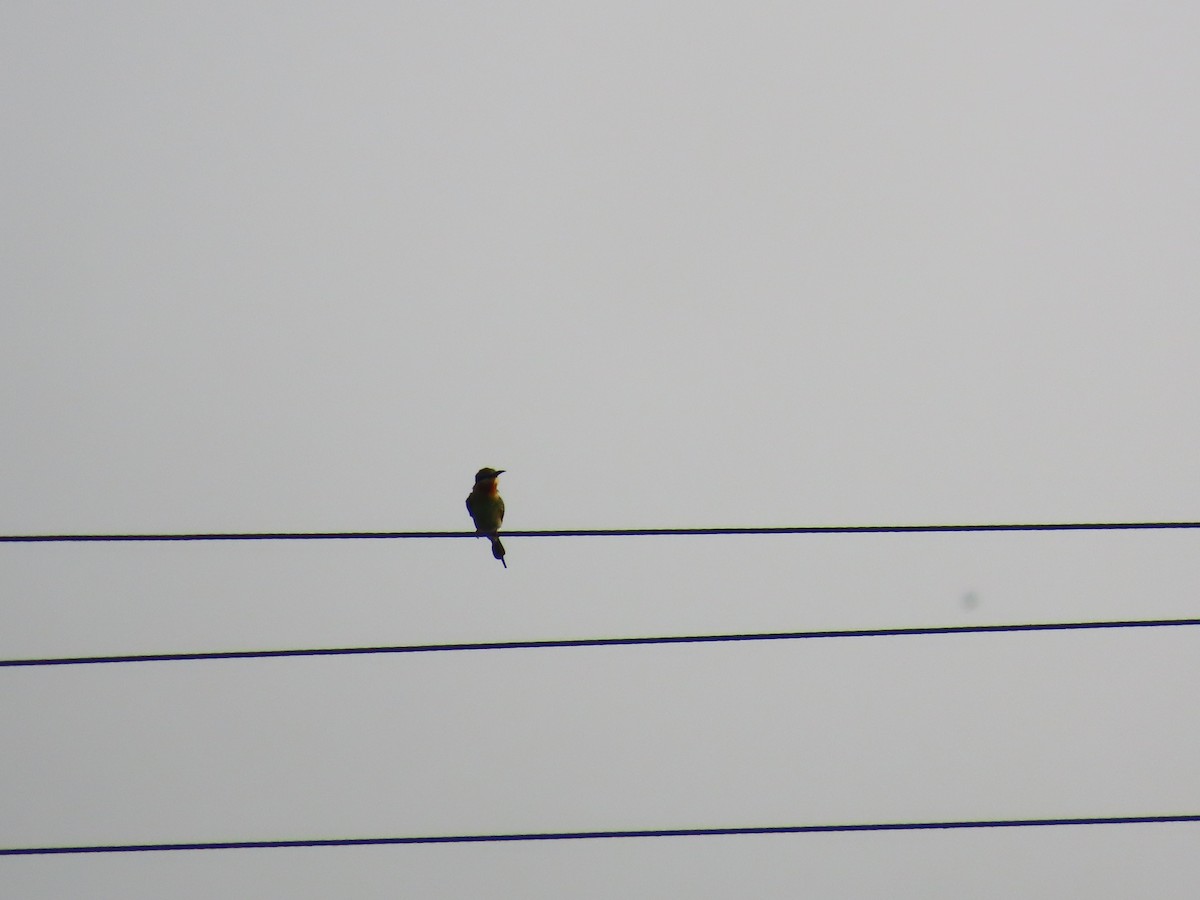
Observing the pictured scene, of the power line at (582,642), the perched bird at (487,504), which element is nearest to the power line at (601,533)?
the power line at (582,642)

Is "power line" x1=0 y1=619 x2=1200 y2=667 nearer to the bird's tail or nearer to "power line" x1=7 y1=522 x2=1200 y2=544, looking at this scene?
"power line" x1=7 y1=522 x2=1200 y2=544

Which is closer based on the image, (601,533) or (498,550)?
(601,533)

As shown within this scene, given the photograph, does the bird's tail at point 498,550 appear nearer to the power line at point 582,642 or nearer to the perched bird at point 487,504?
the perched bird at point 487,504

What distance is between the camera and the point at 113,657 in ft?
19.6

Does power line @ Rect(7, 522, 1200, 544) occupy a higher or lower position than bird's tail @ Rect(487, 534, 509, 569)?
lower

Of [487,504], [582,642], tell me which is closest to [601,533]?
[582,642]

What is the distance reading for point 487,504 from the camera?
33.9 feet

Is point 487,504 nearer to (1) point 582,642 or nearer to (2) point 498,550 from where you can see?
(2) point 498,550

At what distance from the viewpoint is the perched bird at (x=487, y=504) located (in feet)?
34.0

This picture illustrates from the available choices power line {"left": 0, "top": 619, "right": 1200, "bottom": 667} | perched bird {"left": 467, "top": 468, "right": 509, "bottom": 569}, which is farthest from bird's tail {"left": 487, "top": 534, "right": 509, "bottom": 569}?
power line {"left": 0, "top": 619, "right": 1200, "bottom": 667}

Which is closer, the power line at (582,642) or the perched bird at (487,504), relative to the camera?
the power line at (582,642)

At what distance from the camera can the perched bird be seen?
34.0 ft

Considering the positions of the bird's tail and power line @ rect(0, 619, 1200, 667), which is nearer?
power line @ rect(0, 619, 1200, 667)

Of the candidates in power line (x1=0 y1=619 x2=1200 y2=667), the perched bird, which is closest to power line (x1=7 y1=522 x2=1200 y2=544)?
power line (x1=0 y1=619 x2=1200 y2=667)
